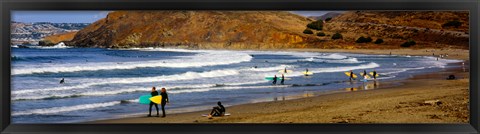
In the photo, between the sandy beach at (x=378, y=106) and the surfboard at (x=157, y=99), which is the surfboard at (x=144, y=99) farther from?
the sandy beach at (x=378, y=106)

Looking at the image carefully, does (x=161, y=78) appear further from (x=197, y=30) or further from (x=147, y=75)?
(x=197, y=30)

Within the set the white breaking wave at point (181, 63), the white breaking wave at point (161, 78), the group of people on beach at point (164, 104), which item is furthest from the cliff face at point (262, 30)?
the group of people on beach at point (164, 104)

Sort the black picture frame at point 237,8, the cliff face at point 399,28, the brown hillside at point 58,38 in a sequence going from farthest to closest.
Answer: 1. the brown hillside at point 58,38
2. the cliff face at point 399,28
3. the black picture frame at point 237,8

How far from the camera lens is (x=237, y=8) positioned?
8570 millimetres

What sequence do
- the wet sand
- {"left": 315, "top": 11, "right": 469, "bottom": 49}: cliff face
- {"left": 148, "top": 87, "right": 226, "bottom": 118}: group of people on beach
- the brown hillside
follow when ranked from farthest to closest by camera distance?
the wet sand → the brown hillside → {"left": 148, "top": 87, "right": 226, "bottom": 118}: group of people on beach → {"left": 315, "top": 11, "right": 469, "bottom": 49}: cliff face

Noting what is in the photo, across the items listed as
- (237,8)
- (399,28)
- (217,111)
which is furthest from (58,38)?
(399,28)

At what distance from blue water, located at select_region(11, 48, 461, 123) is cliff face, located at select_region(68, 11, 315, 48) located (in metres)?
0.14

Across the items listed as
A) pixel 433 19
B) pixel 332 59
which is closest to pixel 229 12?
pixel 332 59

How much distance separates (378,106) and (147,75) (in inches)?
130

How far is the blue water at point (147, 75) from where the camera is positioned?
922 centimetres

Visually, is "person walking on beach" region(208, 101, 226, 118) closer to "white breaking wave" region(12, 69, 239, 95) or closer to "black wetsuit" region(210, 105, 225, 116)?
"black wetsuit" region(210, 105, 225, 116)

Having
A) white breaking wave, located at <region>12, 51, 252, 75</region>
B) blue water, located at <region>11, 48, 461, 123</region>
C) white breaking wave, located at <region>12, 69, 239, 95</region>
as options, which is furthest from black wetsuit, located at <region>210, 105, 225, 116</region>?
white breaking wave, located at <region>12, 51, 252, 75</region>

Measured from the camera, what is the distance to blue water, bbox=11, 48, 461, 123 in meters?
9.22

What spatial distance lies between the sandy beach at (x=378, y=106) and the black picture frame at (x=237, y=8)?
299 millimetres
